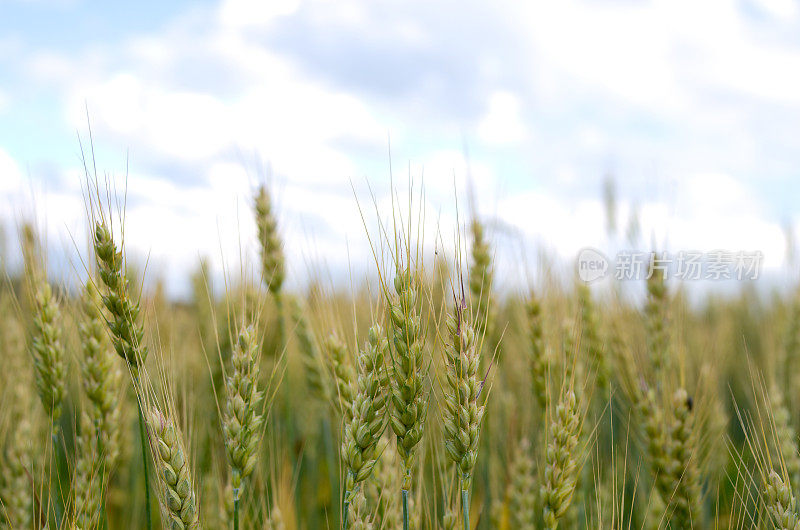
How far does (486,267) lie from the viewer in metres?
2.78

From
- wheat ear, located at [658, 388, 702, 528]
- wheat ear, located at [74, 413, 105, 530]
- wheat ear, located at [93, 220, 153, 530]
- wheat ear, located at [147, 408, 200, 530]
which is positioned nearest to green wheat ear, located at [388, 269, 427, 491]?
wheat ear, located at [147, 408, 200, 530]

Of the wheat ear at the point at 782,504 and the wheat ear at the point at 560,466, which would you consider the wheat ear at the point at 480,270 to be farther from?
the wheat ear at the point at 782,504

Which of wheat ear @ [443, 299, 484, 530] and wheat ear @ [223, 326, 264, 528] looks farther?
wheat ear @ [223, 326, 264, 528]

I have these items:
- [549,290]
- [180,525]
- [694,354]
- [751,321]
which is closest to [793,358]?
[694,354]

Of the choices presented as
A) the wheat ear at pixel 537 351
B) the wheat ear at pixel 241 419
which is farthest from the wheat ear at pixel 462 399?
the wheat ear at pixel 537 351

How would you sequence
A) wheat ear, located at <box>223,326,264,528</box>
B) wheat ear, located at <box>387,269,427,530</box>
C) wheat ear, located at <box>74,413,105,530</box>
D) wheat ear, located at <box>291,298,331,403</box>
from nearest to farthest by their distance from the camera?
1. wheat ear, located at <box>387,269,427,530</box>
2. wheat ear, located at <box>223,326,264,528</box>
3. wheat ear, located at <box>74,413,105,530</box>
4. wheat ear, located at <box>291,298,331,403</box>

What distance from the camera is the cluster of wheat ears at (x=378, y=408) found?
1.77 metres

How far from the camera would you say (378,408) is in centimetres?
171

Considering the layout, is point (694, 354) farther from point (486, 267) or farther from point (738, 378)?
point (486, 267)

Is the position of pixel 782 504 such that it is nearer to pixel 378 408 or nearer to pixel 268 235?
pixel 378 408

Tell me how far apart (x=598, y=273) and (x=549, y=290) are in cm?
100

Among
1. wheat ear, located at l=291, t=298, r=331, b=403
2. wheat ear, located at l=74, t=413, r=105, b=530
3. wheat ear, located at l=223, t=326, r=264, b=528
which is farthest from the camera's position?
wheat ear, located at l=291, t=298, r=331, b=403

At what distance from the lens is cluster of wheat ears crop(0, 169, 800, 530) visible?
1.77m

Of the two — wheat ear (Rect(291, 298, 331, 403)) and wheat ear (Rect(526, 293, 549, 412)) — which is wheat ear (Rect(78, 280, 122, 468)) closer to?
wheat ear (Rect(291, 298, 331, 403))
